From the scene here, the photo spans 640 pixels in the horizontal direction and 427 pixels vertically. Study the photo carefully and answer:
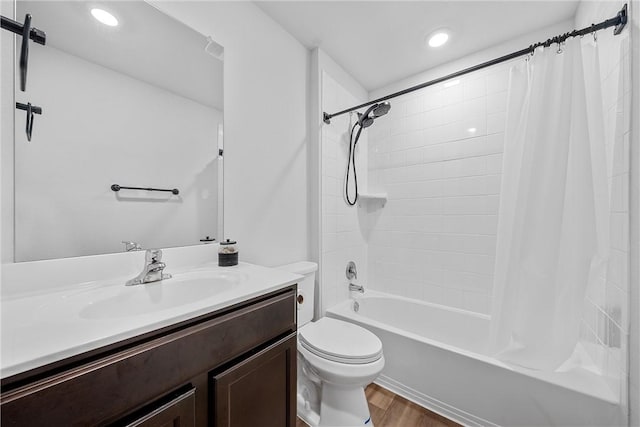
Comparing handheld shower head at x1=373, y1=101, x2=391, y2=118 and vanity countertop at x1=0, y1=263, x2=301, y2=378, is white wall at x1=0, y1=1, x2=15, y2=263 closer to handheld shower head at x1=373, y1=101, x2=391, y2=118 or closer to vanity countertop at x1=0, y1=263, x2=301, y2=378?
vanity countertop at x1=0, y1=263, x2=301, y2=378

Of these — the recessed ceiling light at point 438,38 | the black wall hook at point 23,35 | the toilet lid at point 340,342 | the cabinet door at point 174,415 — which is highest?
the recessed ceiling light at point 438,38

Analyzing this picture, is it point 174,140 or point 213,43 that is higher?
point 213,43

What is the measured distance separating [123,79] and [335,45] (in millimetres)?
1429

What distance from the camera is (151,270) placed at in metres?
0.91

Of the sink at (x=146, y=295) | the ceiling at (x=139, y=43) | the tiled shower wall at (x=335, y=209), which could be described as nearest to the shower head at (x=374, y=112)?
the tiled shower wall at (x=335, y=209)

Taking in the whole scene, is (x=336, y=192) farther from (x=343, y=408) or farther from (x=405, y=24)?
(x=343, y=408)

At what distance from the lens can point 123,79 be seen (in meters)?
0.97

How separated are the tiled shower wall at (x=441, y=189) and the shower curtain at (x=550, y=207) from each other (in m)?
0.69

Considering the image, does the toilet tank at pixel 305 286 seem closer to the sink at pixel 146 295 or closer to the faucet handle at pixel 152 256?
the sink at pixel 146 295

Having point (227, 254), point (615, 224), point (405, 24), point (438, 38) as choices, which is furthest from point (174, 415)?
→ point (438, 38)

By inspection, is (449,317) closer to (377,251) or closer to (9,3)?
(377,251)

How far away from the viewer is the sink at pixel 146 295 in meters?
0.70

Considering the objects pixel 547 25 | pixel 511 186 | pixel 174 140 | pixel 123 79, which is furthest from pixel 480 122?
pixel 123 79

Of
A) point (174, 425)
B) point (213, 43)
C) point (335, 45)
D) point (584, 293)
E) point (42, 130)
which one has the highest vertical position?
point (335, 45)
